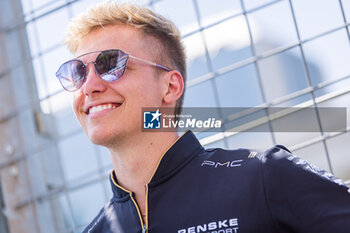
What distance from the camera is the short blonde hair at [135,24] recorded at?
2.14 m

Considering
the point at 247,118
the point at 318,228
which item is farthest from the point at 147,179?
the point at 247,118

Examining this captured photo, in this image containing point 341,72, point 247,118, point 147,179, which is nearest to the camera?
point 147,179

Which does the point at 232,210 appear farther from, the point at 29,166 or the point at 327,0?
the point at 29,166

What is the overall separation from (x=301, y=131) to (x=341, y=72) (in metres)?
0.85

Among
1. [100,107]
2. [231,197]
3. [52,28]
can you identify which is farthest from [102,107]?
[52,28]

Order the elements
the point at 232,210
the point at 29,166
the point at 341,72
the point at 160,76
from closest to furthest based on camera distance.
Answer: the point at 232,210 → the point at 160,76 → the point at 341,72 → the point at 29,166

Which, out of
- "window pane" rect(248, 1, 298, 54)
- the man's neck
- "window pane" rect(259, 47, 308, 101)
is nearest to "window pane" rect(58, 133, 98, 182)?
"window pane" rect(259, 47, 308, 101)

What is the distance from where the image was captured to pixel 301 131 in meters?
4.95

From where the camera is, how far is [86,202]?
261 inches

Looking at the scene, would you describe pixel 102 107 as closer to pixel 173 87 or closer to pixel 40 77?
pixel 173 87

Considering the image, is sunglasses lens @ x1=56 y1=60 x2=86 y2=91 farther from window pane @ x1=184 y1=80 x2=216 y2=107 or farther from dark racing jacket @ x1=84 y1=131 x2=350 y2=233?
window pane @ x1=184 y1=80 x2=216 y2=107

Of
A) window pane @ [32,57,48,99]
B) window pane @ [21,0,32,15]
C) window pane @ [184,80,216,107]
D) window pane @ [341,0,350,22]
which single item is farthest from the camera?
window pane @ [21,0,32,15]

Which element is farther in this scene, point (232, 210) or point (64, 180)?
point (64, 180)

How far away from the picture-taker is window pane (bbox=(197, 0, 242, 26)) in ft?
17.6
